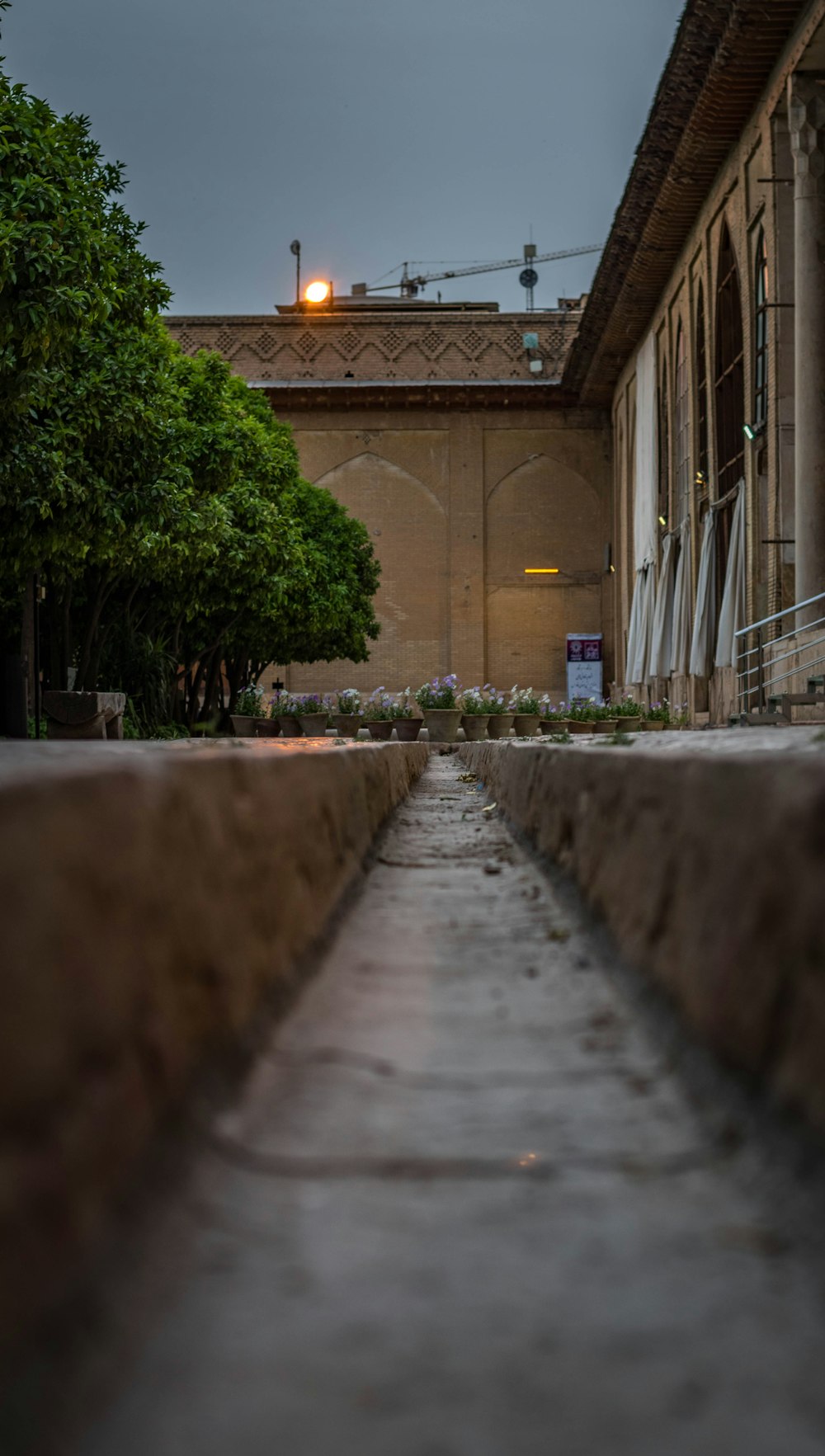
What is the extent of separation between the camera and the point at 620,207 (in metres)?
22.0

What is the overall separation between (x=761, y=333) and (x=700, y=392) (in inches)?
181

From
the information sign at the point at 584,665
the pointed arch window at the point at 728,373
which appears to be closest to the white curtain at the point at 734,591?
the pointed arch window at the point at 728,373

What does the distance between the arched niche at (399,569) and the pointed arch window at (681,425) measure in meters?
10.4

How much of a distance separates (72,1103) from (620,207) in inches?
917

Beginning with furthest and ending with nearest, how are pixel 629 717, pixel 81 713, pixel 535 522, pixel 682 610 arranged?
pixel 535 522
pixel 682 610
pixel 629 717
pixel 81 713

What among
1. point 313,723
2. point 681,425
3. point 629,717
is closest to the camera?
point 629,717

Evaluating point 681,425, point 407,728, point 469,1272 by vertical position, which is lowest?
point 469,1272

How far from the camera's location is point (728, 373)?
19844mm

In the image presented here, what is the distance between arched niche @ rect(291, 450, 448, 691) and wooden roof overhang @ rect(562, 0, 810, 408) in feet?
20.8

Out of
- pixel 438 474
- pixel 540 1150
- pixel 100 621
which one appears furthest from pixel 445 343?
pixel 540 1150

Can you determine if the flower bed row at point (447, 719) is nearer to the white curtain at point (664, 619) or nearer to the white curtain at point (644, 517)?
the white curtain at point (664, 619)

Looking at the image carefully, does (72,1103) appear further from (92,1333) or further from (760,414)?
(760,414)

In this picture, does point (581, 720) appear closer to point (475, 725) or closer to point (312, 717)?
point (475, 725)

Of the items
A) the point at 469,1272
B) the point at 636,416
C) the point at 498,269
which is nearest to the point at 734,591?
the point at 636,416
